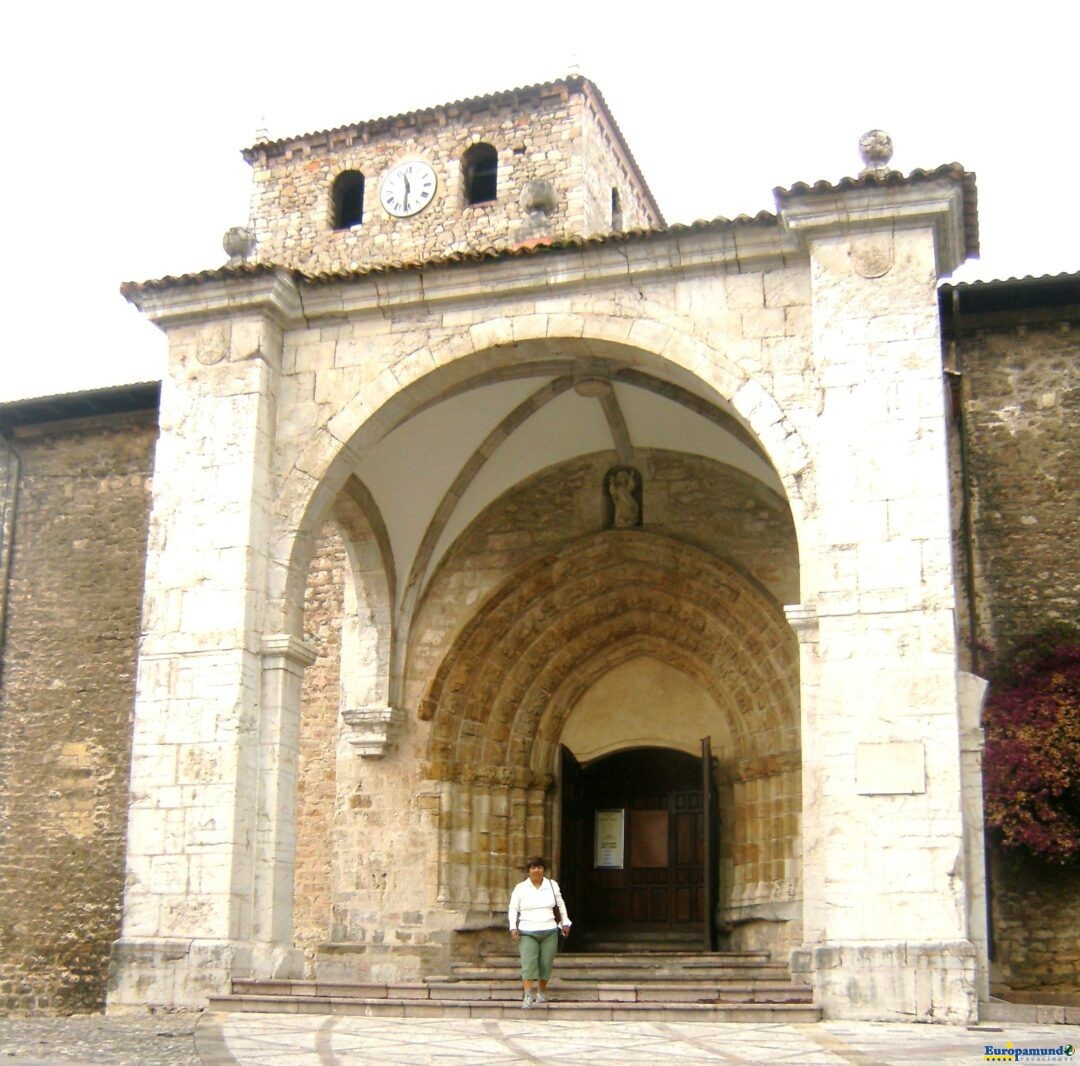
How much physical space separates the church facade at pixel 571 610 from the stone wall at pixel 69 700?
2.05m

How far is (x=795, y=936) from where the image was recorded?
11.9 meters

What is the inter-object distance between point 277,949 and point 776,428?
4.88 metres

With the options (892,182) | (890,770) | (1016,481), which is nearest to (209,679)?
(890,770)

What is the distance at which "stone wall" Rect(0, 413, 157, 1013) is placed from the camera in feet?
46.8

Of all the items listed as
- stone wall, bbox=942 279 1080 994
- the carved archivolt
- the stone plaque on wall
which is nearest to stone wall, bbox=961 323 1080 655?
stone wall, bbox=942 279 1080 994

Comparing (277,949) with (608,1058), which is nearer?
(608,1058)

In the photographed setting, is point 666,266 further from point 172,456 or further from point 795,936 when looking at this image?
point 795,936

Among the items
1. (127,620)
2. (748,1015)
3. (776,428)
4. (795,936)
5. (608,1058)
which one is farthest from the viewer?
(127,620)

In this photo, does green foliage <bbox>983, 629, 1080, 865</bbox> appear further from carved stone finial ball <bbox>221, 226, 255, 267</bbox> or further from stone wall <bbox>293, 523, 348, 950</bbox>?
carved stone finial ball <bbox>221, 226, 255, 267</bbox>

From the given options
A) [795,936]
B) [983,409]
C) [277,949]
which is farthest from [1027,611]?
[277,949]

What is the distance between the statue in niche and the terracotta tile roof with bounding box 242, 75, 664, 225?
621 centimetres

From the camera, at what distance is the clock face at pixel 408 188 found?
1803 centimetres

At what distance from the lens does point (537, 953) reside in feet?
30.2

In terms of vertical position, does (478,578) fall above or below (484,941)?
above
